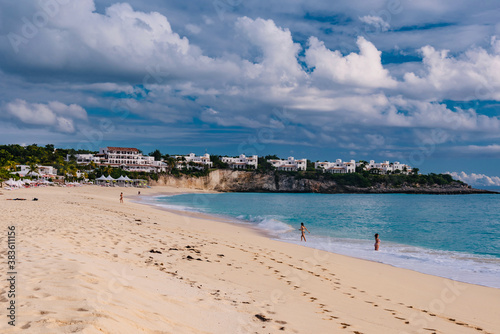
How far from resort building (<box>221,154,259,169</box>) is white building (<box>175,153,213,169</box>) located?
982 centimetres

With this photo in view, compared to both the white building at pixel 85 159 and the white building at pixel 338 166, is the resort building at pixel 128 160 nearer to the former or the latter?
the white building at pixel 85 159

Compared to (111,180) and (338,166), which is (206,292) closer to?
(111,180)

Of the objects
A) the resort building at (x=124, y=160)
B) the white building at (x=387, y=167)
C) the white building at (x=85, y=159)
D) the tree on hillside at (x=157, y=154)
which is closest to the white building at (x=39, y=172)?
the white building at (x=85, y=159)

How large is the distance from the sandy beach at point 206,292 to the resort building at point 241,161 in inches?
5927

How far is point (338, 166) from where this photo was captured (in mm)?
177250

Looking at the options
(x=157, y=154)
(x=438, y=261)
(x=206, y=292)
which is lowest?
(x=438, y=261)

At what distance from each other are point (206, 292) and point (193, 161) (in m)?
148

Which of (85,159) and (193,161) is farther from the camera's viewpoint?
(193,161)

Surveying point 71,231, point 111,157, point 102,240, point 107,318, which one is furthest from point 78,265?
point 111,157

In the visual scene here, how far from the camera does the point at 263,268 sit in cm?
1050

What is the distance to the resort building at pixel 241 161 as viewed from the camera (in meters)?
164

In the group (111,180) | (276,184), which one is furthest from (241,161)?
(111,180)

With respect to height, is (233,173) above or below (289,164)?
below

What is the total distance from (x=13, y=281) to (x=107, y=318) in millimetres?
2690
